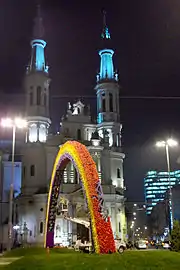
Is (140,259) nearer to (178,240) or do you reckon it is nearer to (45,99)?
(178,240)

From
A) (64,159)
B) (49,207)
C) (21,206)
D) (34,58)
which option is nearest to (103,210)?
(64,159)

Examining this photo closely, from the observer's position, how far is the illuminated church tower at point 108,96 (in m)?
73.8

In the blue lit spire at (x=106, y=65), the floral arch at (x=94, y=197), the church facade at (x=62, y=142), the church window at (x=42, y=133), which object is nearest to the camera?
the floral arch at (x=94, y=197)

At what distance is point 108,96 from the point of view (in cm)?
7519

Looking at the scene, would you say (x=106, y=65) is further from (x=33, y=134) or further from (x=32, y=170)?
(x=32, y=170)

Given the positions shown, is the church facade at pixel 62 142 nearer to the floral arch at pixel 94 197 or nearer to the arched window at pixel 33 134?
the arched window at pixel 33 134

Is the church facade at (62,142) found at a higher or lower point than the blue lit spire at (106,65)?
lower

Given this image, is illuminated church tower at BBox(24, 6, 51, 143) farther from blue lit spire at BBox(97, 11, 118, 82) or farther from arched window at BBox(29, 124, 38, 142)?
blue lit spire at BBox(97, 11, 118, 82)

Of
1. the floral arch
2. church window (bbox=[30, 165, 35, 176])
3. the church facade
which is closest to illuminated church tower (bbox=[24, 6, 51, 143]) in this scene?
the church facade

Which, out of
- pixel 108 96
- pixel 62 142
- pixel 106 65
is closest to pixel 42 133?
pixel 62 142

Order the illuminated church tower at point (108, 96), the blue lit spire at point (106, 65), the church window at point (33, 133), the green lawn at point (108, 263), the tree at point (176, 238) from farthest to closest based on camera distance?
the blue lit spire at point (106, 65), the illuminated church tower at point (108, 96), the church window at point (33, 133), the tree at point (176, 238), the green lawn at point (108, 263)

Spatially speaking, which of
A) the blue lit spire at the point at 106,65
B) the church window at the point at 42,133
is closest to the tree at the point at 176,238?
the church window at the point at 42,133

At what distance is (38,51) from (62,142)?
18.0 metres

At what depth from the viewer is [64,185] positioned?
66500 mm
